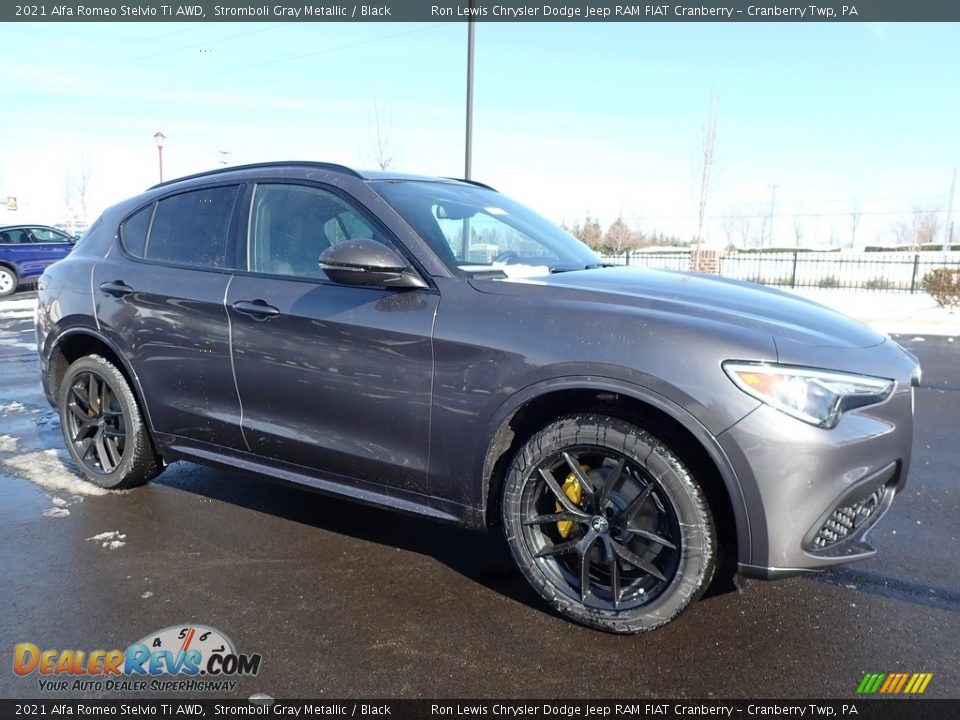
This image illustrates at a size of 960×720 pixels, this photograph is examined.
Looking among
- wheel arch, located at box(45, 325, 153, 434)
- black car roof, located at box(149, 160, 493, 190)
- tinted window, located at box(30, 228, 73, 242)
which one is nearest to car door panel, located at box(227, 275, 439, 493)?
black car roof, located at box(149, 160, 493, 190)

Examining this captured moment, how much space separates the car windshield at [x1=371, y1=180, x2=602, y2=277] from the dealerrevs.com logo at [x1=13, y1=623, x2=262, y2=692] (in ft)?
5.57

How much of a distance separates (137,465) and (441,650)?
232cm

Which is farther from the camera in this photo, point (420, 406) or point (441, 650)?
point (420, 406)

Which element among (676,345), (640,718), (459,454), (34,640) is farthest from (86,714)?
(676,345)

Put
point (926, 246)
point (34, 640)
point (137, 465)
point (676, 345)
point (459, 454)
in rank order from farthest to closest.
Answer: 1. point (926, 246)
2. point (137, 465)
3. point (459, 454)
4. point (34, 640)
5. point (676, 345)

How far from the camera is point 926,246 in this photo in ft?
193

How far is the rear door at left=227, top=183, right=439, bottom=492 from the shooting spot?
286 centimetres

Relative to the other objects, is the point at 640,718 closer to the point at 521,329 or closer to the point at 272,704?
the point at 272,704

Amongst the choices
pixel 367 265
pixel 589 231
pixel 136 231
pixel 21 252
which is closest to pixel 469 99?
pixel 136 231

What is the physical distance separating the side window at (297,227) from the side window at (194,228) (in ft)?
0.66

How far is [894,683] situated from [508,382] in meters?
1.63

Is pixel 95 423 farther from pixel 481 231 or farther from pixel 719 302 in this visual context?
A: pixel 719 302

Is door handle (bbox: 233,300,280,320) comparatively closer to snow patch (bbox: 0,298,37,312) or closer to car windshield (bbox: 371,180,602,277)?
car windshield (bbox: 371,180,602,277)

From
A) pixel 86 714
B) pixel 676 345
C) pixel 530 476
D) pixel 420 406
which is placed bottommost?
pixel 86 714
